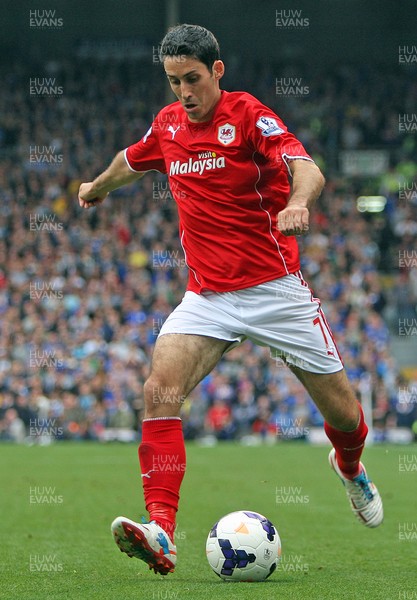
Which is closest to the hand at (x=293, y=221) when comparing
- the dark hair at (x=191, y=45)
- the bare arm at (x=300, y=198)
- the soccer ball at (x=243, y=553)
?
the bare arm at (x=300, y=198)

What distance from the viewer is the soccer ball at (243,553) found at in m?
5.97

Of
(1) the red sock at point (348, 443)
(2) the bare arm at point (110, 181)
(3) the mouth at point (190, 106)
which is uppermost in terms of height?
(3) the mouth at point (190, 106)

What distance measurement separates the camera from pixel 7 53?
3234 centimetres

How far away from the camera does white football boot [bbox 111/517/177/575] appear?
5141mm

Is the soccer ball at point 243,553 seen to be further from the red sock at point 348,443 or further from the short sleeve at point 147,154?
the short sleeve at point 147,154

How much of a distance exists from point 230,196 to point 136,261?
19.8 m

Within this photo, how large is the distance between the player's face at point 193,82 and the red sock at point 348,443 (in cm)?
206

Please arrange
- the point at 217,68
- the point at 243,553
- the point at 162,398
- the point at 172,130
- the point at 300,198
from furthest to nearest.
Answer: the point at 172,130 < the point at 217,68 < the point at 243,553 < the point at 162,398 < the point at 300,198

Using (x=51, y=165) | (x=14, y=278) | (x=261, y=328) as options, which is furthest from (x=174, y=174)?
(x=51, y=165)

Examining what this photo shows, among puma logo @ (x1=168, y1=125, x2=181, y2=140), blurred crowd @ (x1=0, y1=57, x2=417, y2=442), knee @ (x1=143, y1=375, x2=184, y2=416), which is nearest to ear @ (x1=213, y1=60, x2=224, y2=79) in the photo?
puma logo @ (x1=168, y1=125, x2=181, y2=140)

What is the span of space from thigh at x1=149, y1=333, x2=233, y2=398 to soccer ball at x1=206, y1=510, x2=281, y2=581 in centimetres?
83

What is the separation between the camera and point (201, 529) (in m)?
8.71

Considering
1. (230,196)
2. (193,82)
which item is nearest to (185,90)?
(193,82)

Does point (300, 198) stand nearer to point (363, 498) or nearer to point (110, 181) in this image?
point (110, 181)
